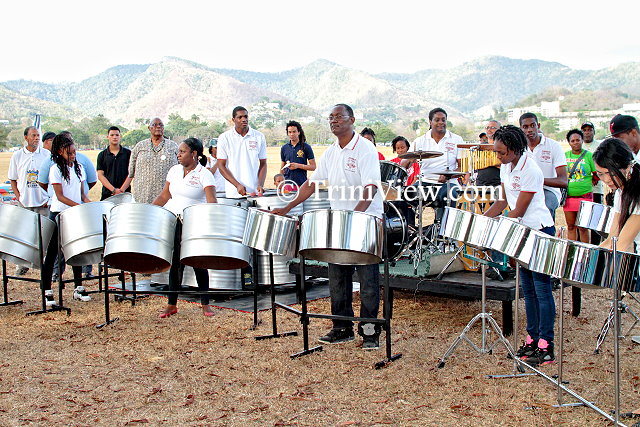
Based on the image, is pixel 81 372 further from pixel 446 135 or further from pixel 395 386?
pixel 446 135

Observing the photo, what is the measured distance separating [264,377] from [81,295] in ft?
7.66

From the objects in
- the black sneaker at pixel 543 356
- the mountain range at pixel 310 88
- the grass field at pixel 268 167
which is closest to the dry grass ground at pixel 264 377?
the black sneaker at pixel 543 356

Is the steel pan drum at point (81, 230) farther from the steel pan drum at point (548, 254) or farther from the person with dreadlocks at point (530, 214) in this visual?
the steel pan drum at point (548, 254)

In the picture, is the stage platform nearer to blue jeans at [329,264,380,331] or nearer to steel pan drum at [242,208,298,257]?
blue jeans at [329,264,380,331]

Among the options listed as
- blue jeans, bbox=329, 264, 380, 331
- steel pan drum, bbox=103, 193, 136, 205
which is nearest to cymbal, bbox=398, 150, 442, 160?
blue jeans, bbox=329, 264, 380, 331

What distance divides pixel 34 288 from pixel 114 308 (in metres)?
1.09

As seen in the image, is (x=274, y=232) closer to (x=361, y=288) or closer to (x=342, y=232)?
(x=342, y=232)

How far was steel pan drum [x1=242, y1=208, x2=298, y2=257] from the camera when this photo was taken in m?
3.20

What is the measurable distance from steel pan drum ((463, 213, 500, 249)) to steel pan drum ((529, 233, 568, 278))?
0.24 m

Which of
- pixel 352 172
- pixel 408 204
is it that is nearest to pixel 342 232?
pixel 352 172

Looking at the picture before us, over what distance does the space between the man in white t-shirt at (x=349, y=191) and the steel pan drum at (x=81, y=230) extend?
1382 mm

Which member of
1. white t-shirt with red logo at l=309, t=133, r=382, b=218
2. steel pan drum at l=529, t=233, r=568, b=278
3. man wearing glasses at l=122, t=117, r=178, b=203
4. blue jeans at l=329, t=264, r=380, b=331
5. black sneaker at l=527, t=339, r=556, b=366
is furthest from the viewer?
man wearing glasses at l=122, t=117, r=178, b=203

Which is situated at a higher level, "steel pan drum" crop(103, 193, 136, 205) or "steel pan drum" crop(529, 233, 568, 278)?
"steel pan drum" crop(103, 193, 136, 205)

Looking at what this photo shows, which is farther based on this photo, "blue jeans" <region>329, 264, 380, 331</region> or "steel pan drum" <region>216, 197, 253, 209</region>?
"steel pan drum" <region>216, 197, 253, 209</region>
